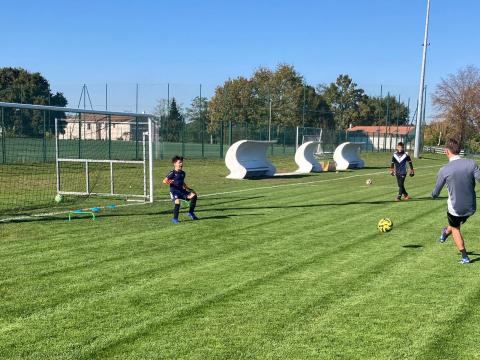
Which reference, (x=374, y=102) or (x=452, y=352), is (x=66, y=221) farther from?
(x=374, y=102)

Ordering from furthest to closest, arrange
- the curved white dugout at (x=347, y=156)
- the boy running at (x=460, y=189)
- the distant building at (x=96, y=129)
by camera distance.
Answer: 1. the curved white dugout at (x=347, y=156)
2. the distant building at (x=96, y=129)
3. the boy running at (x=460, y=189)

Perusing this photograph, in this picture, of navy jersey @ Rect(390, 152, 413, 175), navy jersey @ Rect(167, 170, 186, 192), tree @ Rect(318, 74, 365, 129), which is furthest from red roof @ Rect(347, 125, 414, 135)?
navy jersey @ Rect(167, 170, 186, 192)

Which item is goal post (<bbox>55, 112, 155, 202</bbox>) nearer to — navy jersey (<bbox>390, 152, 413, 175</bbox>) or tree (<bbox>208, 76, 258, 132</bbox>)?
navy jersey (<bbox>390, 152, 413, 175</bbox>)

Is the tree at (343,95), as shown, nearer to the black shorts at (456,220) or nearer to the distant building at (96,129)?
the distant building at (96,129)

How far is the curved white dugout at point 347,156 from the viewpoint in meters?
30.1

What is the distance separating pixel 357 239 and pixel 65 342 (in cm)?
595

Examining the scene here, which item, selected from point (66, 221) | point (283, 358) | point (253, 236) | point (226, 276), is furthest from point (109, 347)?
point (66, 221)

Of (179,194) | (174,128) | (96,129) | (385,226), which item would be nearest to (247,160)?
(96,129)

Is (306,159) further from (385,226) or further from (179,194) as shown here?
(385,226)

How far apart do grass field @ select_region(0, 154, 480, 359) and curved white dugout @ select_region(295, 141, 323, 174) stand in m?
15.6

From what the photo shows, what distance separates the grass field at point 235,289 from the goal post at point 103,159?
379 centimetres

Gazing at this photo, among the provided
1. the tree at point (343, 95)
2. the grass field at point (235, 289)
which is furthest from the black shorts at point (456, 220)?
the tree at point (343, 95)

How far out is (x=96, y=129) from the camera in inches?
924

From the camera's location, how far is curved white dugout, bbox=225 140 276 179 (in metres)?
22.2
